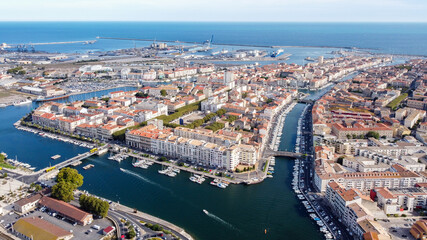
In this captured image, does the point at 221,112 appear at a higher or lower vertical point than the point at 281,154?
higher

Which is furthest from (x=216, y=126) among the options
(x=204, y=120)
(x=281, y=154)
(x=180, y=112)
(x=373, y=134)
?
(x=373, y=134)

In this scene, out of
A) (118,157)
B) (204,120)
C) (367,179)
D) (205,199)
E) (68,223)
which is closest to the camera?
(68,223)

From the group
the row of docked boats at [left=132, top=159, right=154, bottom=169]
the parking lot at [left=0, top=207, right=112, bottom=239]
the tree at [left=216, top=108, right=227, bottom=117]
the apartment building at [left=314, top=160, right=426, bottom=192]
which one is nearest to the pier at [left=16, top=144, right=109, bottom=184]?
the row of docked boats at [left=132, top=159, right=154, bottom=169]

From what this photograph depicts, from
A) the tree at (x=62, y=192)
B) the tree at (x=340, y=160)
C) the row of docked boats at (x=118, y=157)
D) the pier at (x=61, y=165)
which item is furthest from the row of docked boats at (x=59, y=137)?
the tree at (x=340, y=160)

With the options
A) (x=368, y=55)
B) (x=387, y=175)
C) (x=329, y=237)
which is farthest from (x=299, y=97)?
(x=368, y=55)

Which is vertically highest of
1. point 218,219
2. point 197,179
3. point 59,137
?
point 197,179

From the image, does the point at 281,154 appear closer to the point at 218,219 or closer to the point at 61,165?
the point at 218,219

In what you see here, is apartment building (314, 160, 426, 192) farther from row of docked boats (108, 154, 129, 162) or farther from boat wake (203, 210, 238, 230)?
row of docked boats (108, 154, 129, 162)
